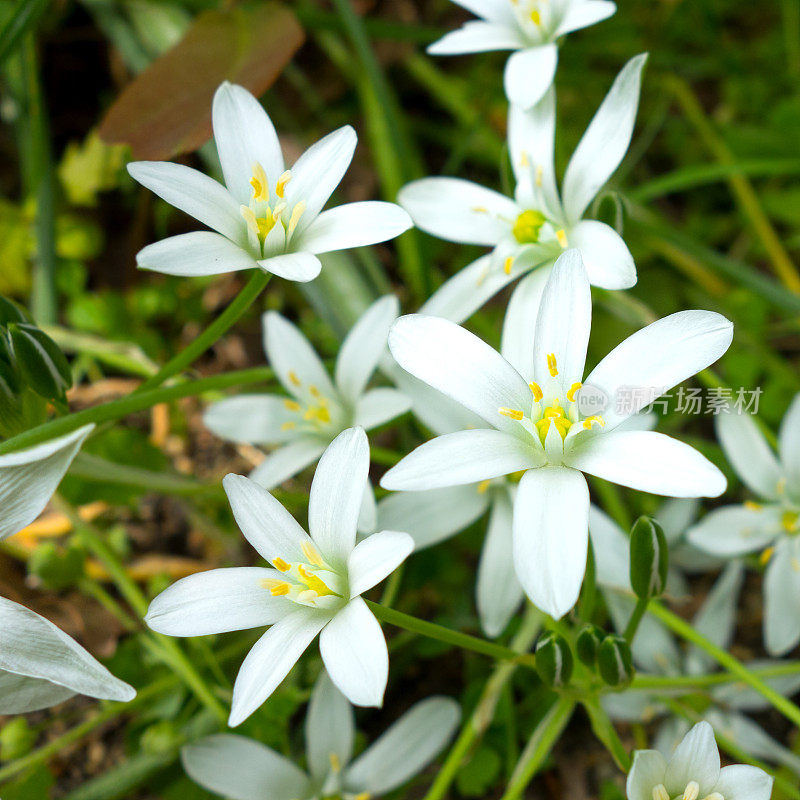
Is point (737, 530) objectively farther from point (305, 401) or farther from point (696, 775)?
point (305, 401)

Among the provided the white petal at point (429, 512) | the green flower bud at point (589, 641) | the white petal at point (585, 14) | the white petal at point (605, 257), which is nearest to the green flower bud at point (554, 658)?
the green flower bud at point (589, 641)

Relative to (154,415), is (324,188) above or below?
above

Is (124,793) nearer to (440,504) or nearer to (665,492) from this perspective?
(440,504)

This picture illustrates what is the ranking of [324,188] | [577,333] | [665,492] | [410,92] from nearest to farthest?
1. [665,492]
2. [577,333]
3. [324,188]
4. [410,92]

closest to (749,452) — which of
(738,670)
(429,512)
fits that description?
(738,670)

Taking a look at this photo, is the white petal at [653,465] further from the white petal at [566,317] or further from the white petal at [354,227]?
the white petal at [354,227]

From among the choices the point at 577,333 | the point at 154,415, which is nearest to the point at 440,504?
the point at 577,333
